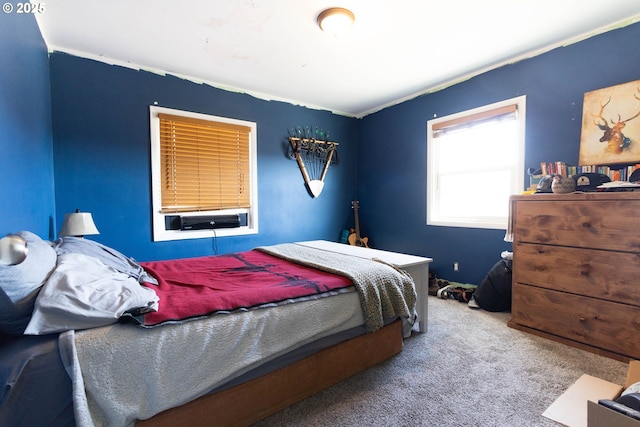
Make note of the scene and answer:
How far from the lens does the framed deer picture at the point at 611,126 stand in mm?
2135

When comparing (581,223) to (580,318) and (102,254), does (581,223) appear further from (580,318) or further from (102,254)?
(102,254)

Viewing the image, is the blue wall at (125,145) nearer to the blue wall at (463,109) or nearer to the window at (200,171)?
the window at (200,171)

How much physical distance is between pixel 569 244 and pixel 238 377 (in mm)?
2252

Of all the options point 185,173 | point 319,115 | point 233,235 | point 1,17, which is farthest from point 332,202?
point 1,17

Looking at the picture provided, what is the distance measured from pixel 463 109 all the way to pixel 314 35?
1830mm

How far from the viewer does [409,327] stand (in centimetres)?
196

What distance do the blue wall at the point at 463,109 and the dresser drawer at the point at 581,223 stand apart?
2.21 ft

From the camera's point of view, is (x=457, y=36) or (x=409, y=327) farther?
(x=457, y=36)

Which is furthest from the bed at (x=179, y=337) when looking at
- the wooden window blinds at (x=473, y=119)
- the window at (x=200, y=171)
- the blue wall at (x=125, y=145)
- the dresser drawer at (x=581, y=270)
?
the wooden window blinds at (x=473, y=119)

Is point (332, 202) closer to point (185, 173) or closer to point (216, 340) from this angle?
point (185, 173)

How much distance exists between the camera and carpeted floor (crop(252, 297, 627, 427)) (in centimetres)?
139

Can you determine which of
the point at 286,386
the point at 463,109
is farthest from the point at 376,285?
the point at 463,109

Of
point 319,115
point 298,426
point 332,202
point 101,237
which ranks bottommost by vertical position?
point 298,426

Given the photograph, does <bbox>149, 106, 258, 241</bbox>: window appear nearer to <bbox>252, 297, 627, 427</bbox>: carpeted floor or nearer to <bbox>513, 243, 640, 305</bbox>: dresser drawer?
<bbox>252, 297, 627, 427</bbox>: carpeted floor
